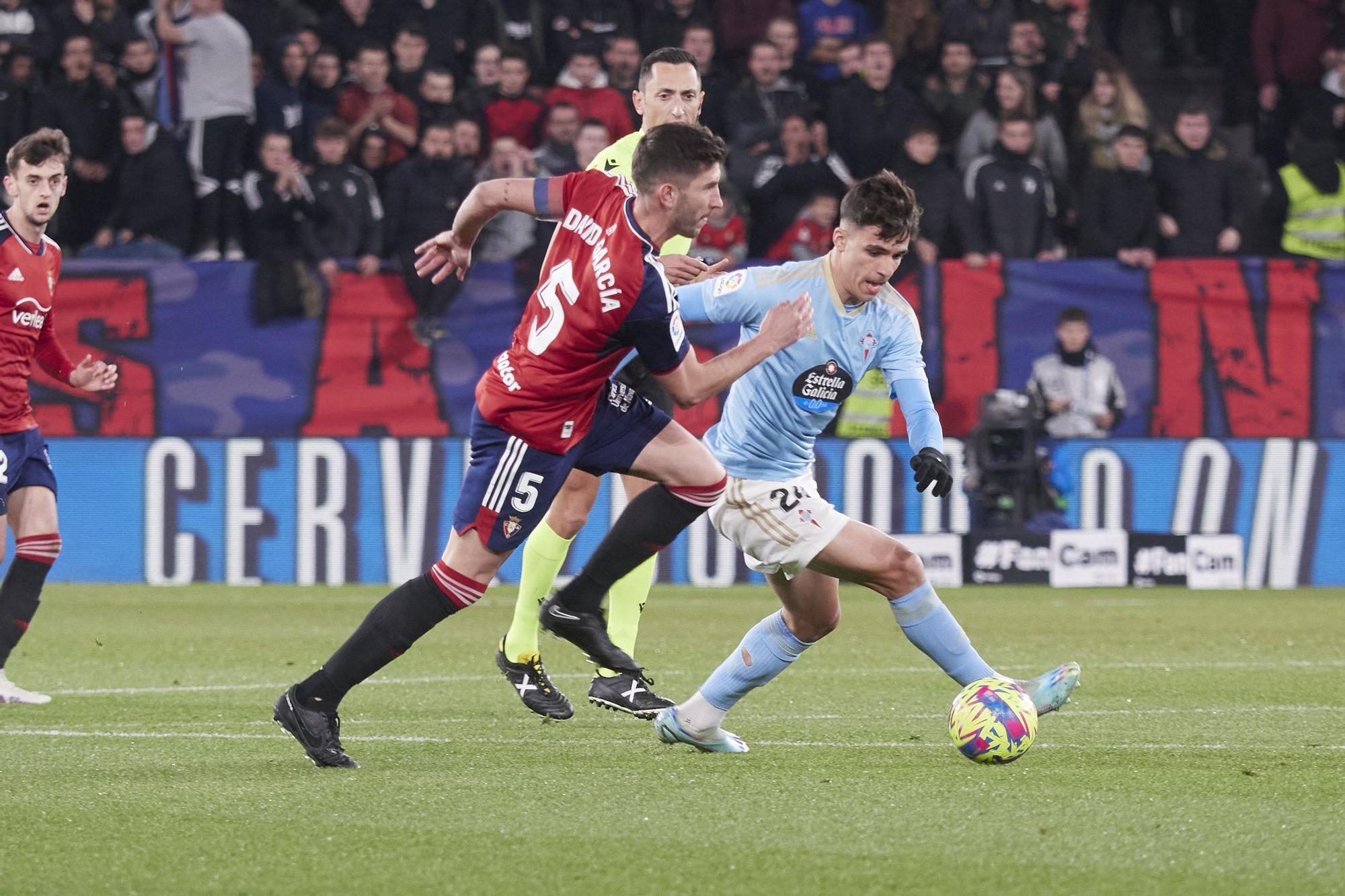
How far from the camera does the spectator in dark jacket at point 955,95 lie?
1564 centimetres

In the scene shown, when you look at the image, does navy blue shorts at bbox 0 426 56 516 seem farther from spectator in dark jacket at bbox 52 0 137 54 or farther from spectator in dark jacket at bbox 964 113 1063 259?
spectator in dark jacket at bbox 964 113 1063 259

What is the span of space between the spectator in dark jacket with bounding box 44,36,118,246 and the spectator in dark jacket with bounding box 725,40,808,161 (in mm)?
4929

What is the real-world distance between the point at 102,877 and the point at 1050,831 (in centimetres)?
222

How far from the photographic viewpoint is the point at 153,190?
14.9 metres

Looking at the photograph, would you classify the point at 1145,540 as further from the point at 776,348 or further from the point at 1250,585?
the point at 776,348

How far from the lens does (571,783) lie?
17.9ft

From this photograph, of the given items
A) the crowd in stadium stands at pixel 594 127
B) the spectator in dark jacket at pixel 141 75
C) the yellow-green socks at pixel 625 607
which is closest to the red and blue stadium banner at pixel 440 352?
the crowd in stadium stands at pixel 594 127

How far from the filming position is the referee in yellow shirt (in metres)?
6.87

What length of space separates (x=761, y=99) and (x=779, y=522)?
10.0 meters

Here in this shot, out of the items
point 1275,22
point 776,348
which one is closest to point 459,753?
point 776,348

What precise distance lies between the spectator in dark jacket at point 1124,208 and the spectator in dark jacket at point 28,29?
8.50 m

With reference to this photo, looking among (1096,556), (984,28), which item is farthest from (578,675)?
(984,28)

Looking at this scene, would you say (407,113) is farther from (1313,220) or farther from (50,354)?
(50,354)

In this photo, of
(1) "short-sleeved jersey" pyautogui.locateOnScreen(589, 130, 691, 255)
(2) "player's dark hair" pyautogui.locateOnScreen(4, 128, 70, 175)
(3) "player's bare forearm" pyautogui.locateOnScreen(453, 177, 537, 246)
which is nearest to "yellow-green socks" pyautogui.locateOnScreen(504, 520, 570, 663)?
(1) "short-sleeved jersey" pyautogui.locateOnScreen(589, 130, 691, 255)
